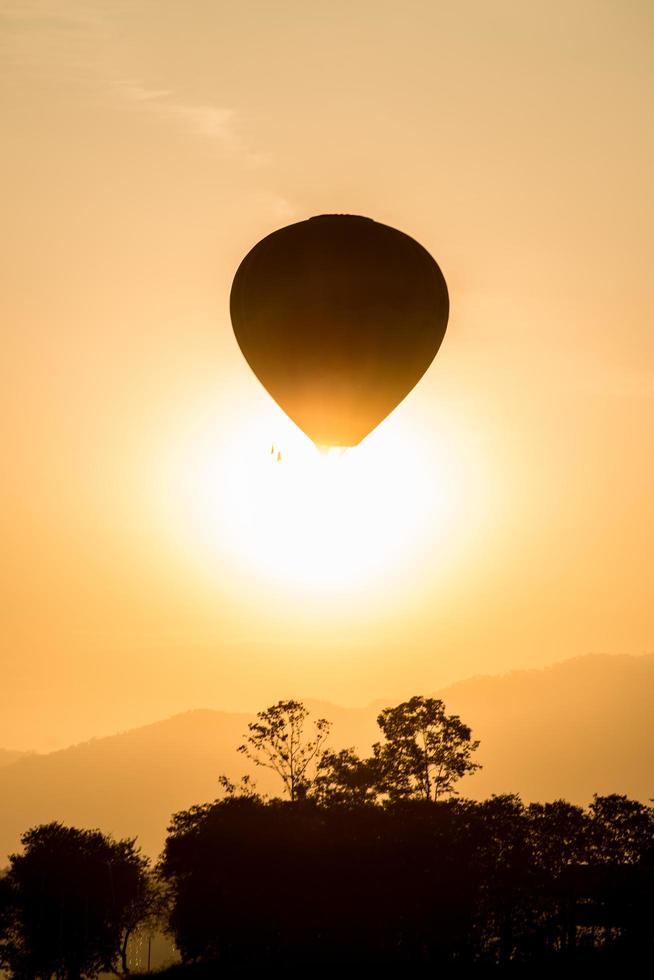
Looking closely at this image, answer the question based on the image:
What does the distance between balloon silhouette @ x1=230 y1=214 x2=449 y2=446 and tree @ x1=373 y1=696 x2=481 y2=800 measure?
39.5 meters

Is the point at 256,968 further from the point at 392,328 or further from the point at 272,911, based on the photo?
the point at 392,328

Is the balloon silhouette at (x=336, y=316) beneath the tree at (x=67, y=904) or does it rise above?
above

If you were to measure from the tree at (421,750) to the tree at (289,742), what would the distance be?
18.5 feet

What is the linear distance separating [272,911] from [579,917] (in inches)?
806

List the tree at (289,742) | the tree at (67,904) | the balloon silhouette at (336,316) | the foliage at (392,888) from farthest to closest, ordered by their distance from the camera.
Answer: the tree at (289,742) < the tree at (67,904) < the foliage at (392,888) < the balloon silhouette at (336,316)

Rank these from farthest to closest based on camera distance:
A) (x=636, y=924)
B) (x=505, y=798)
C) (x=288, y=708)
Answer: (x=288, y=708) < (x=505, y=798) < (x=636, y=924)

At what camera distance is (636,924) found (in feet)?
204

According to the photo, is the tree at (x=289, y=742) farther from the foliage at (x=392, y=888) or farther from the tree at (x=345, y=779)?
the foliage at (x=392, y=888)

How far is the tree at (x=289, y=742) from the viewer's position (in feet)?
256

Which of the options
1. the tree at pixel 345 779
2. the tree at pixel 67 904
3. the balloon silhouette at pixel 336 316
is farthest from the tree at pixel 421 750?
the balloon silhouette at pixel 336 316

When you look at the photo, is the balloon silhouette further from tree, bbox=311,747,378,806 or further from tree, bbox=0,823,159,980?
tree, bbox=0,823,159,980

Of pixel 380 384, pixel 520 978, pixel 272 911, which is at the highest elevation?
pixel 380 384

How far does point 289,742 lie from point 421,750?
1157 centimetres

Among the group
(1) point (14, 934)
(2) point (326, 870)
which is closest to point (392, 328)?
(2) point (326, 870)
